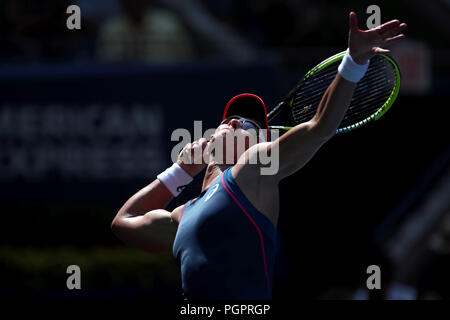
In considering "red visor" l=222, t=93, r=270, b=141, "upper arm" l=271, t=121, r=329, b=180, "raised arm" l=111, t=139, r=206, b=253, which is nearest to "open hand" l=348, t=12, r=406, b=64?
"upper arm" l=271, t=121, r=329, b=180

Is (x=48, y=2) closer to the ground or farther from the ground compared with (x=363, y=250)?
farther from the ground

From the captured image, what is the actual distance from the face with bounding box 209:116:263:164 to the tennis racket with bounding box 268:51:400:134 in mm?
335

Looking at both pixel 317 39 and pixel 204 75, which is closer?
pixel 204 75

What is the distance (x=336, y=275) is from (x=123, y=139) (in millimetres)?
3130

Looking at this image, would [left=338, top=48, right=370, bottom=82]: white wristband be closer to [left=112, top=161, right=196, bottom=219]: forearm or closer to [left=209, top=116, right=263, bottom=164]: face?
[left=209, top=116, right=263, bottom=164]: face

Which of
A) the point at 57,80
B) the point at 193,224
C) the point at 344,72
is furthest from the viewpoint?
the point at 57,80

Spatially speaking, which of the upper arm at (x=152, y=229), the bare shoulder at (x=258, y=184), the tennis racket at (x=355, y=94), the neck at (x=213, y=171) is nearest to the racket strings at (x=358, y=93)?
the tennis racket at (x=355, y=94)

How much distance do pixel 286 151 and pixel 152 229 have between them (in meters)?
1.19

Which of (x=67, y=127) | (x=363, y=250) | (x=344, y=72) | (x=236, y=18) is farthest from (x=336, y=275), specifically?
(x=344, y=72)

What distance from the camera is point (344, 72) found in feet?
13.0

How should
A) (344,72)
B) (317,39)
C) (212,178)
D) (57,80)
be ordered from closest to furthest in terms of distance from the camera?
(344,72), (212,178), (57,80), (317,39)

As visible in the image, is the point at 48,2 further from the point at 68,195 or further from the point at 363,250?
the point at 363,250

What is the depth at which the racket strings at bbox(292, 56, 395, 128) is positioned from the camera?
4.88m

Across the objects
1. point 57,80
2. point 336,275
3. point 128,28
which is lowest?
point 336,275
